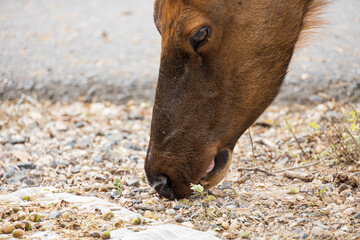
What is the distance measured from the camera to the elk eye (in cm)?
274

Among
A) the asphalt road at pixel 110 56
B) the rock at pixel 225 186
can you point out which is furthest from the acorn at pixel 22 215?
the asphalt road at pixel 110 56

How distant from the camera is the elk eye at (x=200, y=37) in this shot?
274cm

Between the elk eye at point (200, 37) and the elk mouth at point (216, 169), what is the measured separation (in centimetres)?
68

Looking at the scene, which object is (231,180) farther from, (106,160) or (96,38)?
(96,38)

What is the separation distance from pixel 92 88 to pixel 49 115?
77cm

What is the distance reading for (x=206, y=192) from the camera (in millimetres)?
3129

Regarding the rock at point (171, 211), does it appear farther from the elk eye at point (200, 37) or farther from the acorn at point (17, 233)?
the elk eye at point (200, 37)

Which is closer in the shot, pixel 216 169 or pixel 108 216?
pixel 108 216

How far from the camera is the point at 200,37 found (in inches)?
108

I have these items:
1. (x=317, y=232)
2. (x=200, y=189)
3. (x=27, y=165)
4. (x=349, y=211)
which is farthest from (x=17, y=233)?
(x=349, y=211)

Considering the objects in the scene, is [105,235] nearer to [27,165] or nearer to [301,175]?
[301,175]

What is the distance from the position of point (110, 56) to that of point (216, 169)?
4.64m

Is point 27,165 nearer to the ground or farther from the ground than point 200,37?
nearer to the ground

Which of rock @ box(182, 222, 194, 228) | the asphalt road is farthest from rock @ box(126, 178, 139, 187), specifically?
the asphalt road
